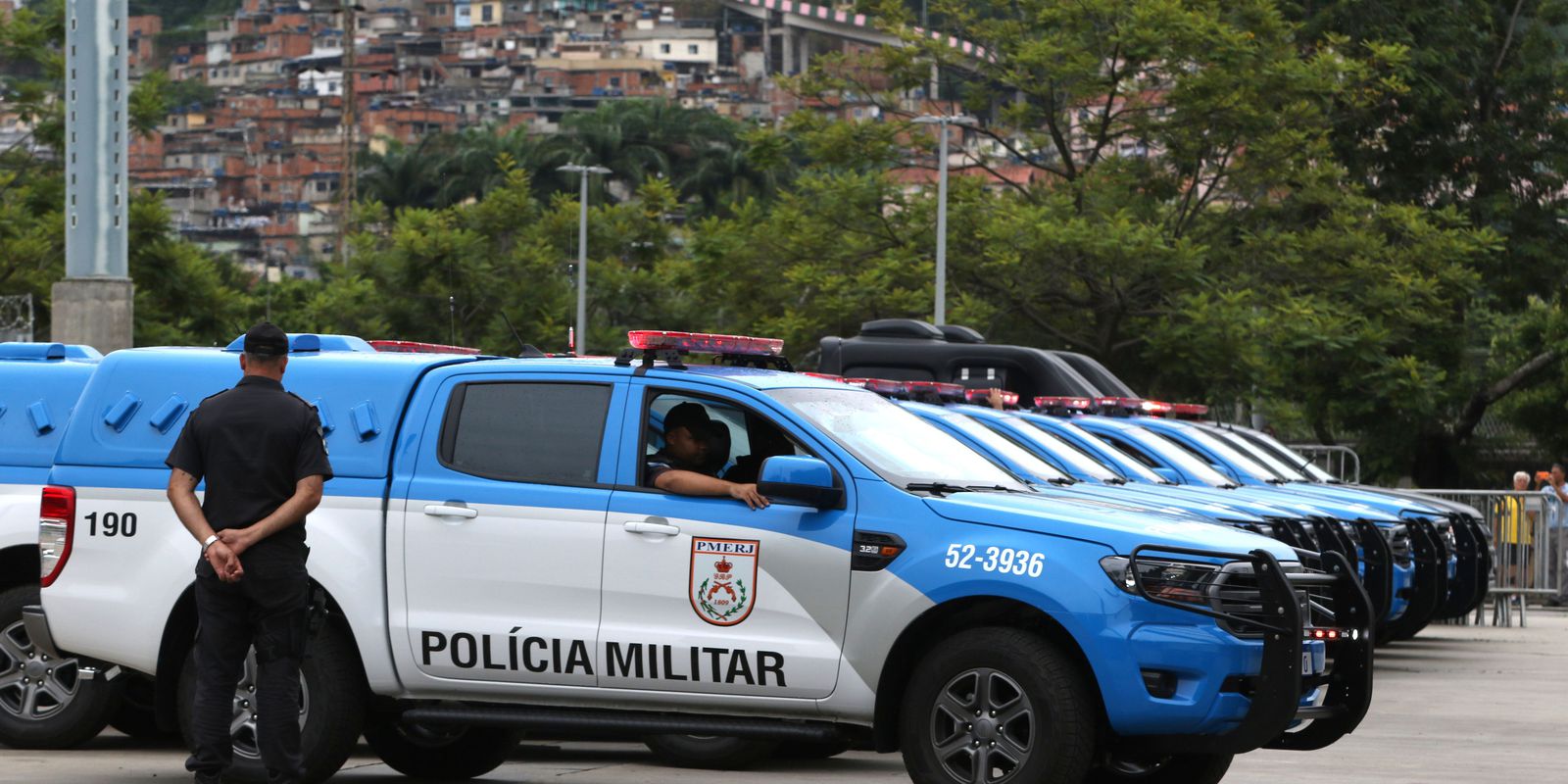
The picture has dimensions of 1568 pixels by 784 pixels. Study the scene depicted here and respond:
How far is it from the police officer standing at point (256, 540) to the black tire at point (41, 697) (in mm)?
2292

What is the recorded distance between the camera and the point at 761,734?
8.72m

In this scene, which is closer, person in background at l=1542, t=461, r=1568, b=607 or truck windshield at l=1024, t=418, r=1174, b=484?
truck windshield at l=1024, t=418, r=1174, b=484

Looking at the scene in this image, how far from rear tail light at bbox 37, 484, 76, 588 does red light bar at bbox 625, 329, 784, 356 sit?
2.53 metres

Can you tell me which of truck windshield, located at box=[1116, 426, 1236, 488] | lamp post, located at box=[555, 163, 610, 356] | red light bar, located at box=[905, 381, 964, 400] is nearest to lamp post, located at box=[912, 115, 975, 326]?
lamp post, located at box=[555, 163, 610, 356]

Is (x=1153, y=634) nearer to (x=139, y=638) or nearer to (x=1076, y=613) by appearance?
(x=1076, y=613)

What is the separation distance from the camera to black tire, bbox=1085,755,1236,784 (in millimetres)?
9203

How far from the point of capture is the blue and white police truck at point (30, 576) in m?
10.7

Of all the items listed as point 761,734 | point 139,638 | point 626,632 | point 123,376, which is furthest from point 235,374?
point 761,734

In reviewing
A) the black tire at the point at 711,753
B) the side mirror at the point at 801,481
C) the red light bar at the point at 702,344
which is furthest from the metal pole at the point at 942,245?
the side mirror at the point at 801,481

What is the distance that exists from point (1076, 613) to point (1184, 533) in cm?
54

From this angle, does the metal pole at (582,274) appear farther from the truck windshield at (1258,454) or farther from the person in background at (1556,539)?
the truck windshield at (1258,454)

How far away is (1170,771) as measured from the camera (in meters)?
9.34

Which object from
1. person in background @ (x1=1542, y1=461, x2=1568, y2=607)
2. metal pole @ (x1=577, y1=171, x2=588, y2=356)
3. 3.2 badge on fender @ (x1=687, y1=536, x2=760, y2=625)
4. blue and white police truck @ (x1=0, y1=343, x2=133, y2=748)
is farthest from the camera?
metal pole @ (x1=577, y1=171, x2=588, y2=356)

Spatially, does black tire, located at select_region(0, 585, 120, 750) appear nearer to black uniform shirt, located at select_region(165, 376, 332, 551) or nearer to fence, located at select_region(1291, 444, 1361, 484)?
black uniform shirt, located at select_region(165, 376, 332, 551)
